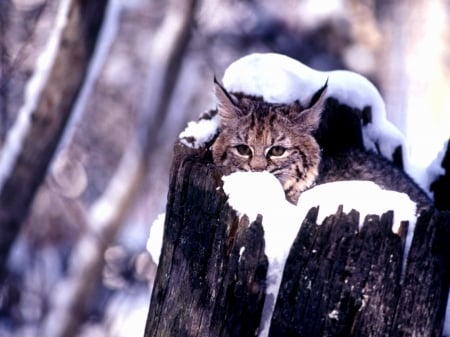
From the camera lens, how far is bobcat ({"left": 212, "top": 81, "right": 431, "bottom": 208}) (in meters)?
4.25

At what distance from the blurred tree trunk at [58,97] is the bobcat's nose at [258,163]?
10.1 feet

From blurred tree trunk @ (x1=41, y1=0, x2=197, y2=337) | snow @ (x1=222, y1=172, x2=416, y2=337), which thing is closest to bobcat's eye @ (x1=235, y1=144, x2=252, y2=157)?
snow @ (x1=222, y1=172, x2=416, y2=337)

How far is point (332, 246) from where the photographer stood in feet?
8.15

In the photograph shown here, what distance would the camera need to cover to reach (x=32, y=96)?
694 cm

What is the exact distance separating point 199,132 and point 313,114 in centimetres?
69

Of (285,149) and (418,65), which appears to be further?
(418,65)

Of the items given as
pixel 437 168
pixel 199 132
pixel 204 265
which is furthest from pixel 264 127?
pixel 204 265

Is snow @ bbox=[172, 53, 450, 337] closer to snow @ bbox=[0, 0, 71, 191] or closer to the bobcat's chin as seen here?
the bobcat's chin

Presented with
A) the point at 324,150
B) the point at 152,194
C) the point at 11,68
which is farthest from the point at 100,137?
the point at 324,150

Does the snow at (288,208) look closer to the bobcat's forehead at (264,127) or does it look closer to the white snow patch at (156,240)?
the white snow patch at (156,240)

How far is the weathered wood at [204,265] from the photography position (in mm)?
2620

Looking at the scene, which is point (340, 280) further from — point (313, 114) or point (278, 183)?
point (313, 114)

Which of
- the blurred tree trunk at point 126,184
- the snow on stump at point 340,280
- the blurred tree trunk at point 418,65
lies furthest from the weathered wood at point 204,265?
the blurred tree trunk at point 418,65

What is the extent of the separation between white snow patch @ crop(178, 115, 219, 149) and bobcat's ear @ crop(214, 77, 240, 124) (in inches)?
1.6
